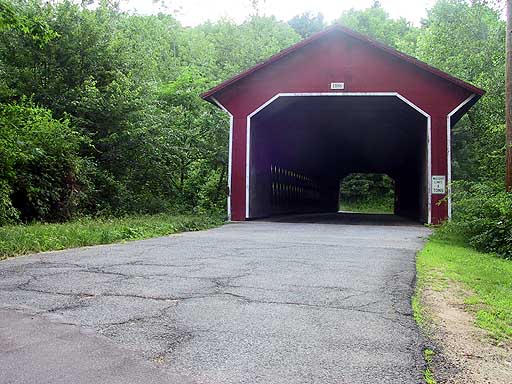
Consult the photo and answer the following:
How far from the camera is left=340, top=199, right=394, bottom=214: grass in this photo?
52.3m

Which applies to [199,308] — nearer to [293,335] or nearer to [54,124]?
[293,335]

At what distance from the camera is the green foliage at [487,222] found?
8.54m

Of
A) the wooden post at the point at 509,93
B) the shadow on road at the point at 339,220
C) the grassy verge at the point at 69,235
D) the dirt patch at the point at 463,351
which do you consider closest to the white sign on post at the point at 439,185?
the shadow on road at the point at 339,220

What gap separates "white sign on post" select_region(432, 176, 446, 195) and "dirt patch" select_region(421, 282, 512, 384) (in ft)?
35.2

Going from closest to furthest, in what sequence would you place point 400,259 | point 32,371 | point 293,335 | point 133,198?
point 32,371, point 293,335, point 400,259, point 133,198

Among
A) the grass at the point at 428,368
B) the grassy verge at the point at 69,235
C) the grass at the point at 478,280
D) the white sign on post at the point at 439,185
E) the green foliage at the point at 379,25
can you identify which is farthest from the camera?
the green foliage at the point at 379,25

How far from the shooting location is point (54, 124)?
39.6 ft

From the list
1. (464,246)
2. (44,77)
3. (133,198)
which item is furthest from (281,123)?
(464,246)

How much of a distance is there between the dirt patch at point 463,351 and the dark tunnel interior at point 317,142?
12.0 m

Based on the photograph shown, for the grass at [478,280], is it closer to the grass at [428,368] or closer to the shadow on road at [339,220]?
the grass at [428,368]

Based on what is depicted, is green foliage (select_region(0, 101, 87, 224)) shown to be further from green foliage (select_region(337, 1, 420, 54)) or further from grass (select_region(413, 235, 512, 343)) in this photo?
green foliage (select_region(337, 1, 420, 54))

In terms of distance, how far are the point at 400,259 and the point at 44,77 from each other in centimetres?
1332

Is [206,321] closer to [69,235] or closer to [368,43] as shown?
[69,235]

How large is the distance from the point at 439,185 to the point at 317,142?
416 inches
